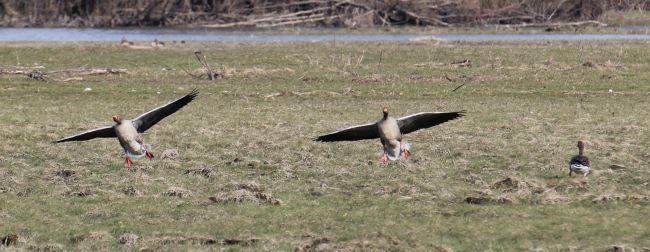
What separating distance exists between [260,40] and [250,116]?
2830cm

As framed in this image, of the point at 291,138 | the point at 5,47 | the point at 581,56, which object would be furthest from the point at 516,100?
the point at 5,47

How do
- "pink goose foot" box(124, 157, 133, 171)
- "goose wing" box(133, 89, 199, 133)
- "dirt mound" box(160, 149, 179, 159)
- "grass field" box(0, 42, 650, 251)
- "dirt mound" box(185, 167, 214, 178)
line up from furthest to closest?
"dirt mound" box(160, 149, 179, 159)
"dirt mound" box(185, 167, 214, 178)
"pink goose foot" box(124, 157, 133, 171)
"goose wing" box(133, 89, 199, 133)
"grass field" box(0, 42, 650, 251)

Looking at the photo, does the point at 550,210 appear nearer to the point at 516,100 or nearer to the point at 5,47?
the point at 516,100

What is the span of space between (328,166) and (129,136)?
306 centimetres

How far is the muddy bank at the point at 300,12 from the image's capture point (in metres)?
63.3

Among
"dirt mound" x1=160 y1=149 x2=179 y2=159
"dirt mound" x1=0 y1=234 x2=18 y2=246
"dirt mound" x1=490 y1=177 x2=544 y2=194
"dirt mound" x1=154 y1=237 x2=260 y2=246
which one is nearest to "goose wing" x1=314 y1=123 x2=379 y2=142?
"dirt mound" x1=490 y1=177 x2=544 y2=194

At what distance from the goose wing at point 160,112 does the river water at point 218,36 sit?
33.0m

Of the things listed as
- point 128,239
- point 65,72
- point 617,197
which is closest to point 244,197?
point 128,239

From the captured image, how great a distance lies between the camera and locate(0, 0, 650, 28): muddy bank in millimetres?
63312

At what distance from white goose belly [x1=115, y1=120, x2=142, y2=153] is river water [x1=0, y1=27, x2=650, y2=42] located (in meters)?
33.2

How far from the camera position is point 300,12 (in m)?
64.2

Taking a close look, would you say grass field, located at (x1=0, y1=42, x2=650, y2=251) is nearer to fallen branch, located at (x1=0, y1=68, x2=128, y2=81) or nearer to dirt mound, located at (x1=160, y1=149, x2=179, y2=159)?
dirt mound, located at (x1=160, y1=149, x2=179, y2=159)

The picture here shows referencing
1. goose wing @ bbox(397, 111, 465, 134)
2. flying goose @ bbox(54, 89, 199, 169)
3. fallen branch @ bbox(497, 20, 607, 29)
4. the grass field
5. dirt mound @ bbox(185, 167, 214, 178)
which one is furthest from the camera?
fallen branch @ bbox(497, 20, 607, 29)

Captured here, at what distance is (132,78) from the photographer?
31297 millimetres
